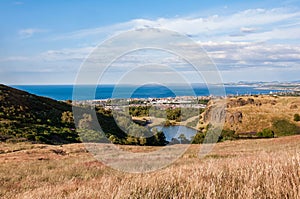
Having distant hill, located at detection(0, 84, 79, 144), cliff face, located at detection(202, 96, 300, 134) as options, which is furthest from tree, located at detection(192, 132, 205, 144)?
cliff face, located at detection(202, 96, 300, 134)

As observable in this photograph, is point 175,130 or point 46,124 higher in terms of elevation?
point 175,130

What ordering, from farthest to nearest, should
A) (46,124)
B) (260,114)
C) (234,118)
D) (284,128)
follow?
(260,114)
(234,118)
(284,128)
(46,124)

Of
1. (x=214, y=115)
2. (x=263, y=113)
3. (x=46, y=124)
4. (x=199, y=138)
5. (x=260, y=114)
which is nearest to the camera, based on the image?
(x=214, y=115)

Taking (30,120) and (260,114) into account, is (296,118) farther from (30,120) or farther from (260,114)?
(30,120)

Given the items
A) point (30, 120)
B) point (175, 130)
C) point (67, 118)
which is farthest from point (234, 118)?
point (175, 130)

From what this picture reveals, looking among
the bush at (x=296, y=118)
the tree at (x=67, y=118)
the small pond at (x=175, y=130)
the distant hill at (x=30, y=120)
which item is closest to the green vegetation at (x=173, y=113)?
the small pond at (x=175, y=130)

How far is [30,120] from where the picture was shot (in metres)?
46.7

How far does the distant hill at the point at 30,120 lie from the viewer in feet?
127

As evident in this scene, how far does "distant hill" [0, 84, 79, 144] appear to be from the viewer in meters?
38.8

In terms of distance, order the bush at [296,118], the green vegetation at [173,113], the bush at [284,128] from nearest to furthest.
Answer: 1. the green vegetation at [173,113]
2. the bush at [284,128]
3. the bush at [296,118]

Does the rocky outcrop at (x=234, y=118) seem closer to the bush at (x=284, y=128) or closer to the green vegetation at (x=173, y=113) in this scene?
the bush at (x=284, y=128)

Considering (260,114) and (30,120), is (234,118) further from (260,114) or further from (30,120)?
(30,120)

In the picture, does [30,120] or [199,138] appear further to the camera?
[199,138]

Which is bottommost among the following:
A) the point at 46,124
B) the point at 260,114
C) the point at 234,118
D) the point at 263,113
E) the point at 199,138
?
the point at 199,138
